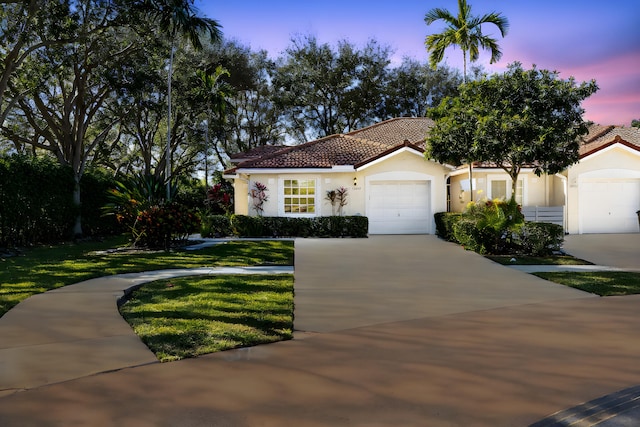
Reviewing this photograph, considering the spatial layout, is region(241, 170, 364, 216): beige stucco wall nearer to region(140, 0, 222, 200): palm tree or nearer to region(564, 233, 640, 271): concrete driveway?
region(140, 0, 222, 200): palm tree

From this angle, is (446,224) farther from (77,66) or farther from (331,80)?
(331,80)

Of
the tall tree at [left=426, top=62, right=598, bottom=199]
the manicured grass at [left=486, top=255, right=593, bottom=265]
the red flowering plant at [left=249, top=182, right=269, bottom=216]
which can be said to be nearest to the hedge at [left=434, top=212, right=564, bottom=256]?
the manicured grass at [left=486, top=255, right=593, bottom=265]

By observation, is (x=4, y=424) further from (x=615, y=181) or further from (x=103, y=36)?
(x=615, y=181)

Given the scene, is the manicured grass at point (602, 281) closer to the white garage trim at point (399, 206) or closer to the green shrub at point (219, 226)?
the white garage trim at point (399, 206)

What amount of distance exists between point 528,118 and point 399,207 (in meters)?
7.41

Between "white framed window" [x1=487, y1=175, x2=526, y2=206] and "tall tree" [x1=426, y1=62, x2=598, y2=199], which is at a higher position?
"tall tree" [x1=426, y1=62, x2=598, y2=199]

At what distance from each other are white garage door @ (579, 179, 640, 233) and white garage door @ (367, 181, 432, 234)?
6.46 metres

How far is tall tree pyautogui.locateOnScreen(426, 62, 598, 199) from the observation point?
14.6 metres

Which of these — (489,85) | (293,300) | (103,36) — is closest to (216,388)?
(293,300)

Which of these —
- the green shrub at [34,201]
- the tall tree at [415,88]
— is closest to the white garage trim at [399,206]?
the green shrub at [34,201]

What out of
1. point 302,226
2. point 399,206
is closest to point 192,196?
point 302,226

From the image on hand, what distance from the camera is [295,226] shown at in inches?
782

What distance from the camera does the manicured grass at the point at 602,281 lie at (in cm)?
812

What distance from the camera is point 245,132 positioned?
125 feet
